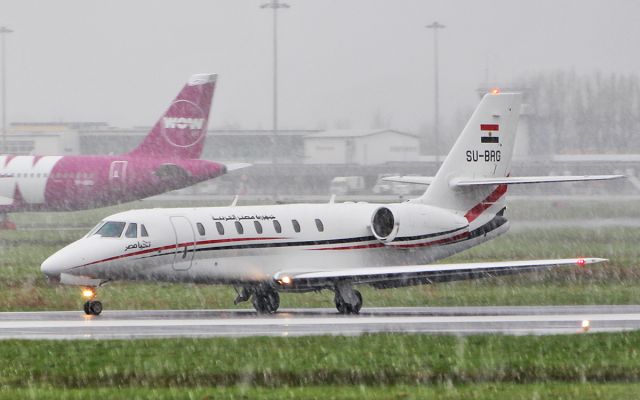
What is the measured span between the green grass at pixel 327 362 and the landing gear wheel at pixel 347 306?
25.0 feet

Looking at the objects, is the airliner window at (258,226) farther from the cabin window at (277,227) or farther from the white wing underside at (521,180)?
the white wing underside at (521,180)

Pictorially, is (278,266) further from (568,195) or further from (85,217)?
(568,195)

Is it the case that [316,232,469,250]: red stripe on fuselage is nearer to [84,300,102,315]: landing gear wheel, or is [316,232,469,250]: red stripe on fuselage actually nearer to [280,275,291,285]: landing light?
[280,275,291,285]: landing light

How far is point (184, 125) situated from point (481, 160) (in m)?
30.5

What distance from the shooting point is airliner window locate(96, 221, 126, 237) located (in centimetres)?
3031

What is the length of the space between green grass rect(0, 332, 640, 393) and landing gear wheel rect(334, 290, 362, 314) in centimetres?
763

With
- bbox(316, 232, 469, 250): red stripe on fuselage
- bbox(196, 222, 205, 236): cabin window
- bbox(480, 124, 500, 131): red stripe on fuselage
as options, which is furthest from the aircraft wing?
bbox(480, 124, 500, 131): red stripe on fuselage

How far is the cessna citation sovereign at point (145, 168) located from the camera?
6400cm

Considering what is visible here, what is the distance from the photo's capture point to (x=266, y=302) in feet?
106

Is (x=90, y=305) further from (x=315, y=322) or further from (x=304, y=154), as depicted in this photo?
(x=304, y=154)

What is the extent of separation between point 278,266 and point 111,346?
9818 millimetres

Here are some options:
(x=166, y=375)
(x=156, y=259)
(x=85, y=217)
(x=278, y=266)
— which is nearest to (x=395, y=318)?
(x=278, y=266)

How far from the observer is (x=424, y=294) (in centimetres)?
3744

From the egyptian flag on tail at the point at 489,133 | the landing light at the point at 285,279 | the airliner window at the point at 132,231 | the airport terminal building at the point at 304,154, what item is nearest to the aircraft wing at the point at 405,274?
the landing light at the point at 285,279
